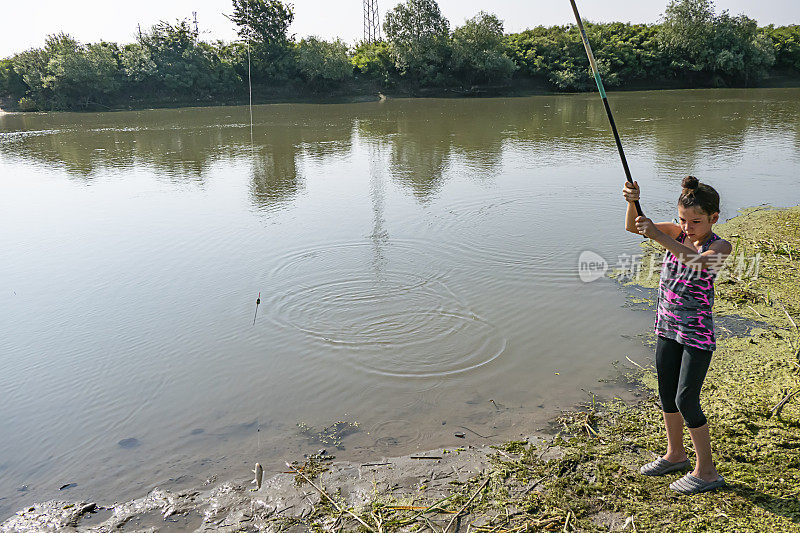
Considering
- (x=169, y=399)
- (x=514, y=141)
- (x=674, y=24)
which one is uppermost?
(x=674, y=24)

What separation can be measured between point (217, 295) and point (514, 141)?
43.8 ft

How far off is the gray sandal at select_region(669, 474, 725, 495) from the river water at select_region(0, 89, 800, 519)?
1.09m

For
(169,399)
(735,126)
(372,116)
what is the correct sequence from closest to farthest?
(169,399) → (735,126) → (372,116)

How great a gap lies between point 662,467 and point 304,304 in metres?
4.06

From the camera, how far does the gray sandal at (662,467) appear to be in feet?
10.5

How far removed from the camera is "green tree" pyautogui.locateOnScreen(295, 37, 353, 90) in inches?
1742

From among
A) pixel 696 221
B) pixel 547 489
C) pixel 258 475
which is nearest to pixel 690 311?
pixel 696 221

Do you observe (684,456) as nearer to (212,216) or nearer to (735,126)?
(212,216)

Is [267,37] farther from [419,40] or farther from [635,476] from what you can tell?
[635,476]

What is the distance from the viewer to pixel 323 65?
145 feet

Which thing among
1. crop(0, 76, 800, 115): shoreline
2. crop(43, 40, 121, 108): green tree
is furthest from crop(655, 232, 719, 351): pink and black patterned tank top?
crop(43, 40, 121, 108): green tree

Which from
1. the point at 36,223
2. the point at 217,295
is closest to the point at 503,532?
the point at 217,295

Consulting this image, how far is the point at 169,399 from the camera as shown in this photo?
4684 mm

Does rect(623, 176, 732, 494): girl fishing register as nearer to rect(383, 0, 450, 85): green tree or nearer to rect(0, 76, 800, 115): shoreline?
rect(0, 76, 800, 115): shoreline
